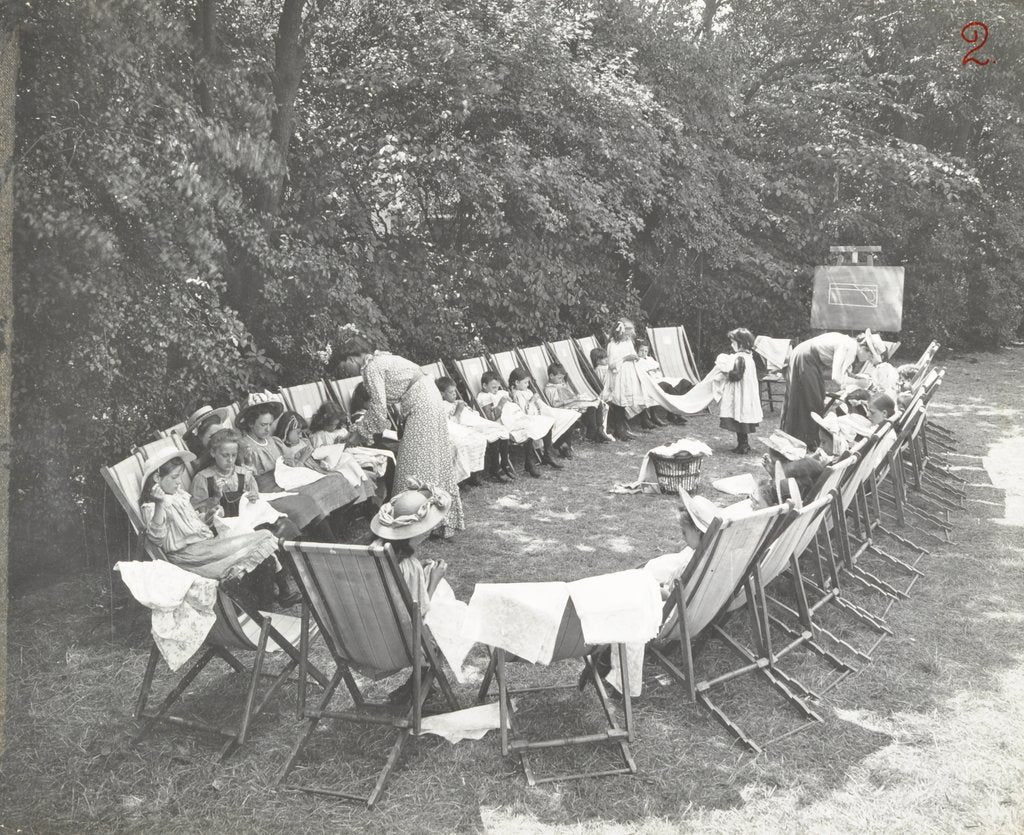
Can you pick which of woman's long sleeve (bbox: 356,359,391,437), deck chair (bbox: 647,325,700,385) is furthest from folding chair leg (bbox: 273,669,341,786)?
deck chair (bbox: 647,325,700,385)

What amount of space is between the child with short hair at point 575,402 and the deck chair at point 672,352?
2.16 metres

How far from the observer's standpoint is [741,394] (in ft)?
30.6

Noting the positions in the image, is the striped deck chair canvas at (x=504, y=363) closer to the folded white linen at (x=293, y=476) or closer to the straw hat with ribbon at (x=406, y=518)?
the folded white linen at (x=293, y=476)

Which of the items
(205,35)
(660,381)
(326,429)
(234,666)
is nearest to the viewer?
(234,666)

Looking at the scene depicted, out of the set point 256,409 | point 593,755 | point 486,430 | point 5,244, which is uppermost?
point 5,244

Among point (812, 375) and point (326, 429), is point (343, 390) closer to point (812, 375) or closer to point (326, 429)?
point (326, 429)

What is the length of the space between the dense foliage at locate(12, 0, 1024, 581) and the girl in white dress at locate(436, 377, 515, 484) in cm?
100

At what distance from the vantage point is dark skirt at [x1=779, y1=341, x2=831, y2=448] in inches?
319

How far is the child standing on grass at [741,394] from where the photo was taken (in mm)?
9312

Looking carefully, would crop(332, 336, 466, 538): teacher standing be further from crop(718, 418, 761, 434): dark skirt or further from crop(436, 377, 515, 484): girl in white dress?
crop(718, 418, 761, 434): dark skirt

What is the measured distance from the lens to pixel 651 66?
12.7 m

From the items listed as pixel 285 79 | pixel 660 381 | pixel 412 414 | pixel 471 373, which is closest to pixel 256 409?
pixel 412 414

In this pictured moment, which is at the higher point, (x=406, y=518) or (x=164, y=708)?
(x=406, y=518)

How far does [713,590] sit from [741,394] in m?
5.74
